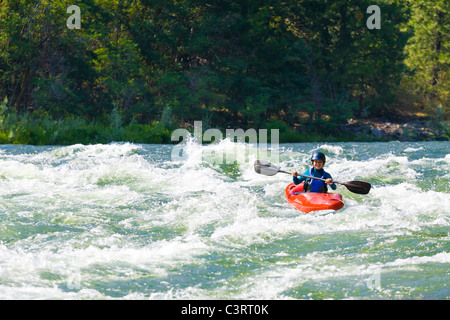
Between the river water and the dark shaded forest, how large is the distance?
836 centimetres

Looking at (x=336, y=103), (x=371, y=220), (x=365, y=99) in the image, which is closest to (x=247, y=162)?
(x=371, y=220)

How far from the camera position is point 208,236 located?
23.7ft

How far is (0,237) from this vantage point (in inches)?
277

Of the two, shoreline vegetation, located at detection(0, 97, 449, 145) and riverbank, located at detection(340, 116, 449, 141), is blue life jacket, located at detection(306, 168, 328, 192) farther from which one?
riverbank, located at detection(340, 116, 449, 141)

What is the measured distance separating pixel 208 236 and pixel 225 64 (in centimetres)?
1760

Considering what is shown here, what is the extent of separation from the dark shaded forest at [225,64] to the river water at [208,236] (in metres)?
8.36

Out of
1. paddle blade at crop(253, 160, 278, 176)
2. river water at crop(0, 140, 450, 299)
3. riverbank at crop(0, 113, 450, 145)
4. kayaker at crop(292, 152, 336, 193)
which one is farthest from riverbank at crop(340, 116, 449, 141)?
kayaker at crop(292, 152, 336, 193)

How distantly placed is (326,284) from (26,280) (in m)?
2.57

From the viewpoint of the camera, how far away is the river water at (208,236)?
215 inches

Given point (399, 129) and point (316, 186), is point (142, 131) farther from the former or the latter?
point (399, 129)

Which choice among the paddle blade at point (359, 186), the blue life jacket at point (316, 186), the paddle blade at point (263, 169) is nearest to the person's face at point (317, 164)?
the blue life jacket at point (316, 186)

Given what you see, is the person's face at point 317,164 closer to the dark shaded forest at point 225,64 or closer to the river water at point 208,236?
the river water at point 208,236

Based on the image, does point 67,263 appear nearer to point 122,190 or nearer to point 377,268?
point 377,268

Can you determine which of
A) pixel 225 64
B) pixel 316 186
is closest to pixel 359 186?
pixel 316 186
